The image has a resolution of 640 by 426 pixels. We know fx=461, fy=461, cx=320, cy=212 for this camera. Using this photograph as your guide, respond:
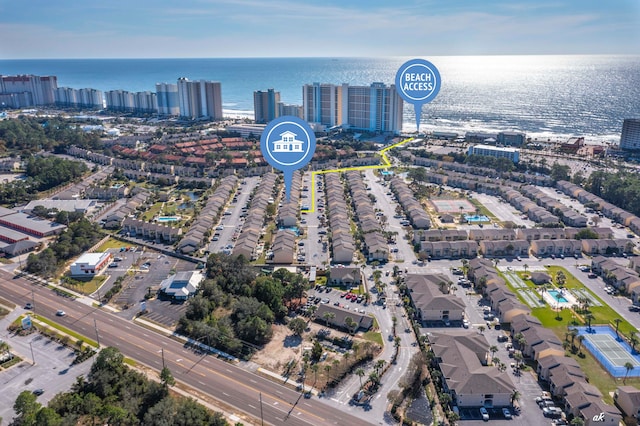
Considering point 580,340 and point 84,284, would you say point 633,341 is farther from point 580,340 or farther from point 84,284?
point 84,284

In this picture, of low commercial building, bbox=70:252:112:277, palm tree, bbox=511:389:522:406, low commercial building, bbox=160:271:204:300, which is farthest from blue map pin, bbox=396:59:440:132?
low commercial building, bbox=70:252:112:277

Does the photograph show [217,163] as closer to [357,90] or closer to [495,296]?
[357,90]

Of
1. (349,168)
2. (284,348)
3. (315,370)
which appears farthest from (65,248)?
(349,168)

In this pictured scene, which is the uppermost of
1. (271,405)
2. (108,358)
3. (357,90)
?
(357,90)

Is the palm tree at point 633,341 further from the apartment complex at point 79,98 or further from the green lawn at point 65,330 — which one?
the apartment complex at point 79,98

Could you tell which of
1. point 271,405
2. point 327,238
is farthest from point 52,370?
point 327,238

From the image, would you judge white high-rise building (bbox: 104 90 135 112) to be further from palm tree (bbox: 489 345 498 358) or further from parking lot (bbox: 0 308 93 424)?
palm tree (bbox: 489 345 498 358)
